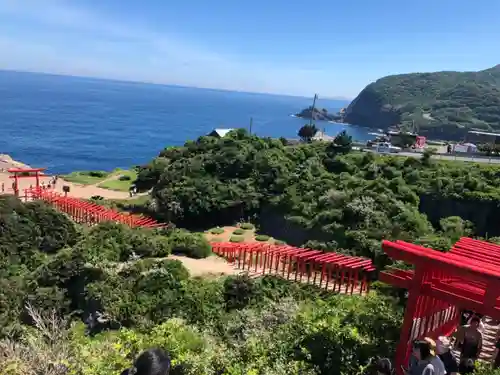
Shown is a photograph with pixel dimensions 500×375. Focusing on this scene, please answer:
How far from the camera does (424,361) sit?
636cm

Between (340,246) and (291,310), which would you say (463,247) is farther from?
(340,246)

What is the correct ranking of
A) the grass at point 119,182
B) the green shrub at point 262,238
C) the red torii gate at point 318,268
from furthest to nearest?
the grass at point 119,182
the green shrub at point 262,238
the red torii gate at point 318,268

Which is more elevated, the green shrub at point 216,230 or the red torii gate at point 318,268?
the red torii gate at point 318,268

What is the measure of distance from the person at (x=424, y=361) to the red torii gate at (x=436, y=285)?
1317 mm

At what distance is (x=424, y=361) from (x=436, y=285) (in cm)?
176

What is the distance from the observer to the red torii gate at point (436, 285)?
710 cm

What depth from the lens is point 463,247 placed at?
959 cm

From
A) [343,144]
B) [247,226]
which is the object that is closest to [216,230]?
[247,226]

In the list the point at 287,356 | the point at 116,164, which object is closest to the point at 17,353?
the point at 287,356

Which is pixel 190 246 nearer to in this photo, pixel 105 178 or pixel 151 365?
pixel 151 365

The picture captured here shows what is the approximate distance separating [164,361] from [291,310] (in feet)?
27.0

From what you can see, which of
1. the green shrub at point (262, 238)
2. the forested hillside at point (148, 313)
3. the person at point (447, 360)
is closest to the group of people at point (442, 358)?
the person at point (447, 360)

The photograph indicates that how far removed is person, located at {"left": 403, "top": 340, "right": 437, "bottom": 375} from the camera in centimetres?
626

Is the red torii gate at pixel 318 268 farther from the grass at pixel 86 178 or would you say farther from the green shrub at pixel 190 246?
the grass at pixel 86 178
